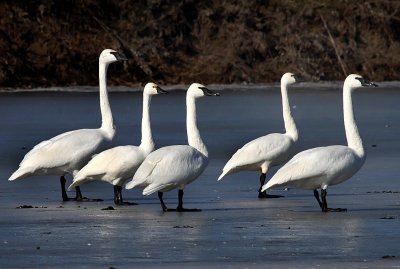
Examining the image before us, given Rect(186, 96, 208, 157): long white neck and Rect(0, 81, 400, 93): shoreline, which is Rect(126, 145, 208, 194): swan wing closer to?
Rect(186, 96, 208, 157): long white neck

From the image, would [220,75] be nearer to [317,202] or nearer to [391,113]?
[391,113]

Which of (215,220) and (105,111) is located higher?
(105,111)

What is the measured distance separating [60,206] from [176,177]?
134 centimetres

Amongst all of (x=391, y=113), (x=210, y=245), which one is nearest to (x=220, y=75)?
(x=391, y=113)

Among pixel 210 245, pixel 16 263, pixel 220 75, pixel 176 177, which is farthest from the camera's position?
pixel 220 75

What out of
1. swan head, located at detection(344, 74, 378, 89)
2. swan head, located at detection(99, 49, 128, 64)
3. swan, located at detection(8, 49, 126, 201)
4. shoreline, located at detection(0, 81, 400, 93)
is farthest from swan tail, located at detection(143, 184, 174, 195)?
shoreline, located at detection(0, 81, 400, 93)

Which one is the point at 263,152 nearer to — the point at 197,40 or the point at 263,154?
the point at 263,154

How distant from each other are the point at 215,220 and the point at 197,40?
85.1 ft

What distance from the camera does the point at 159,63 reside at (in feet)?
115

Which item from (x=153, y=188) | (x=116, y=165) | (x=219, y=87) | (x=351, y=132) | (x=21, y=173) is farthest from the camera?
(x=219, y=87)

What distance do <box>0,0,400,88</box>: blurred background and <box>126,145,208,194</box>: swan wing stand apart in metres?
21.7

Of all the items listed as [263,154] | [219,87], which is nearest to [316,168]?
[263,154]

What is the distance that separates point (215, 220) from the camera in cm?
1080

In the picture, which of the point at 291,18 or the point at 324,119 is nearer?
the point at 324,119
